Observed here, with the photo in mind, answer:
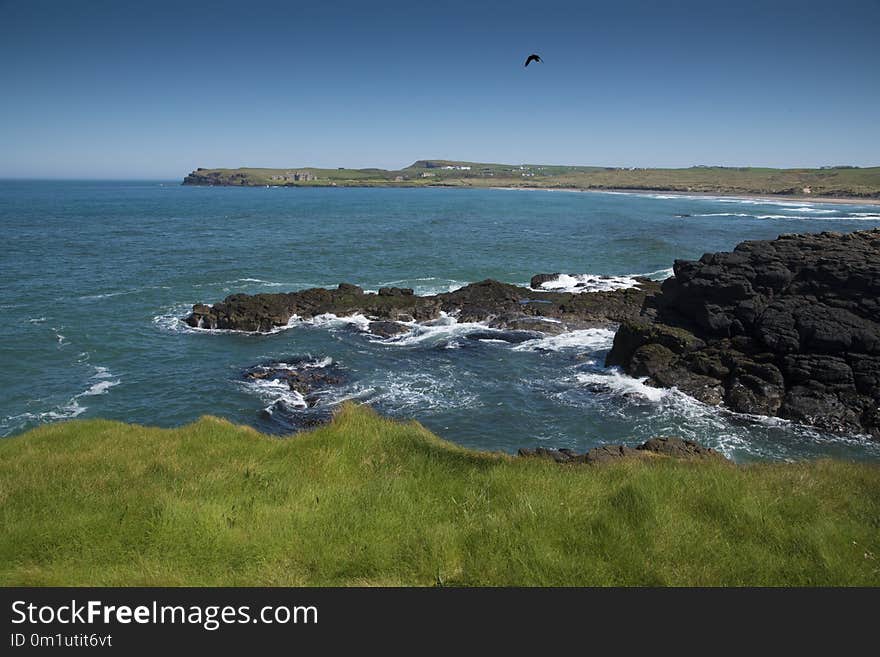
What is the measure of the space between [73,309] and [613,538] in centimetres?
4118

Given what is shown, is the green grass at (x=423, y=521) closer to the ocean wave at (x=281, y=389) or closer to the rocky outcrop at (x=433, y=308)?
the ocean wave at (x=281, y=389)

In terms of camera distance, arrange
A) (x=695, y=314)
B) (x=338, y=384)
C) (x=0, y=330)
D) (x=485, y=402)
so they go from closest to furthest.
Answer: (x=485, y=402) → (x=338, y=384) → (x=695, y=314) → (x=0, y=330)

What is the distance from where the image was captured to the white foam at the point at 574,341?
30.9 meters

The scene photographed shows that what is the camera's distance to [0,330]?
106 ft

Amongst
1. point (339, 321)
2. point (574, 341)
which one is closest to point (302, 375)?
point (339, 321)

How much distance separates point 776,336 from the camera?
80.9ft

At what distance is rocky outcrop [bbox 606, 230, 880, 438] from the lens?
22312 millimetres

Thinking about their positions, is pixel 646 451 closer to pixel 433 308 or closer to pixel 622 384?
pixel 622 384

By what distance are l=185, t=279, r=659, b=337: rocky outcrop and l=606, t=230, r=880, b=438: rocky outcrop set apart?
5276 mm

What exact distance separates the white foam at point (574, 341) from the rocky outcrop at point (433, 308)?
115cm

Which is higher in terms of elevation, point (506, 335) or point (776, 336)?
point (776, 336)

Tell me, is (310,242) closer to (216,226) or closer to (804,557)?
(216,226)

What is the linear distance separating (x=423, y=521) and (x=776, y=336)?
76.5ft

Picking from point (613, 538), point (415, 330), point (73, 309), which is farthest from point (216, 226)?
point (613, 538)
